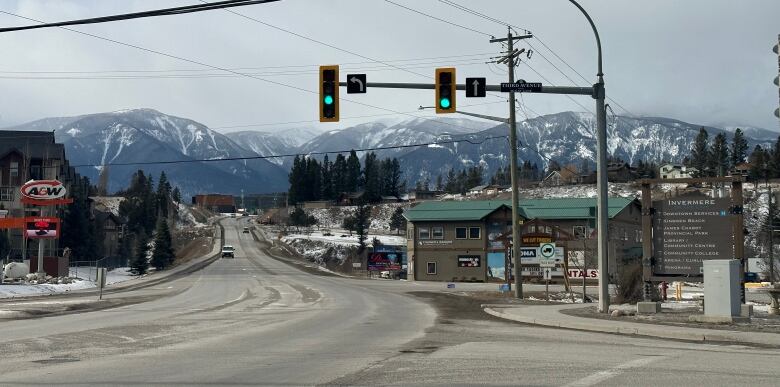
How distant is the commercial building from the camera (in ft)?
237

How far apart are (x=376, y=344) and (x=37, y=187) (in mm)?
45814

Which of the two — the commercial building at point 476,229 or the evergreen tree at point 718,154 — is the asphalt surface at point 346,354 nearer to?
the commercial building at point 476,229

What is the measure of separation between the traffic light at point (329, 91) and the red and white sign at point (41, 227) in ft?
125

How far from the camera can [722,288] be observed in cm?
2116

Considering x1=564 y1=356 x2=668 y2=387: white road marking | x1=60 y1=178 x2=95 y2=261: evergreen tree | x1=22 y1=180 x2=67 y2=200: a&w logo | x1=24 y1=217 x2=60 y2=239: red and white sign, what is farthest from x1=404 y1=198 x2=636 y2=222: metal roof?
x1=564 y1=356 x2=668 y2=387: white road marking

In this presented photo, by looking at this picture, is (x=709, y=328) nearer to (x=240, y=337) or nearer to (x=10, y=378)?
(x=240, y=337)

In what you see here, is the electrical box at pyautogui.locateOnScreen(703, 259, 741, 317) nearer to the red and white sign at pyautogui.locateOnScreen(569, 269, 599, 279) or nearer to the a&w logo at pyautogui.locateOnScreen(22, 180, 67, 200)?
the red and white sign at pyautogui.locateOnScreen(569, 269, 599, 279)

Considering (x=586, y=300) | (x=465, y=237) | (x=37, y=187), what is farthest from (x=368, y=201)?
(x=586, y=300)

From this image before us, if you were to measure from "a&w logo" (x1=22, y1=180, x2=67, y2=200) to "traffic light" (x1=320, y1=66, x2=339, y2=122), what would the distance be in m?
39.1

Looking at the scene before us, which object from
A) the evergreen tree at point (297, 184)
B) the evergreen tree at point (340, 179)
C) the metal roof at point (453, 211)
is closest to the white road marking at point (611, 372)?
the metal roof at point (453, 211)

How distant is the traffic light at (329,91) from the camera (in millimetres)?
22672

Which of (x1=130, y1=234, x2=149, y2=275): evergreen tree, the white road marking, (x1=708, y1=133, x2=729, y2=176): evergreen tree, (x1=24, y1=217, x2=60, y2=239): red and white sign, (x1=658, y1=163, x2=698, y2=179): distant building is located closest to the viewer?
the white road marking

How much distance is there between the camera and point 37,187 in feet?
183

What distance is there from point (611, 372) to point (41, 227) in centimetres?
5010
